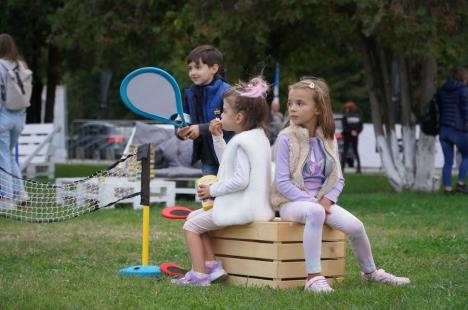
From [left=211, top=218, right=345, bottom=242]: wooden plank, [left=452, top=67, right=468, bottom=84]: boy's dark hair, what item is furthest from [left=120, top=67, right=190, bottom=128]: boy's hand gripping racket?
[left=452, top=67, right=468, bottom=84]: boy's dark hair

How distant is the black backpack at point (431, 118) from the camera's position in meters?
15.5

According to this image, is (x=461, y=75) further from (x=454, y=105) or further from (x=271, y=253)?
(x=271, y=253)

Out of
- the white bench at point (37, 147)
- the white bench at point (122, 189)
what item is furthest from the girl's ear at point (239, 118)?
the white bench at point (37, 147)

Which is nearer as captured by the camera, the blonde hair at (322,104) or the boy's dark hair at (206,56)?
the blonde hair at (322,104)

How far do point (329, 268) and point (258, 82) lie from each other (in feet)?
4.45

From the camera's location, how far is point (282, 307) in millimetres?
5258

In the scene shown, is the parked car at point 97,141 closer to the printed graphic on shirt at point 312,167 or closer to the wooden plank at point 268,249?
the wooden plank at point 268,249

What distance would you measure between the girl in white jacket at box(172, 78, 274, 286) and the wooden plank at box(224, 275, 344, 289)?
0.09 meters

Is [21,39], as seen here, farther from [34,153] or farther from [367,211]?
[367,211]

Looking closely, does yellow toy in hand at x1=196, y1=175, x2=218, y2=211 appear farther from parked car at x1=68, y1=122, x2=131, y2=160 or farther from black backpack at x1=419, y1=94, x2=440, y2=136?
parked car at x1=68, y1=122, x2=131, y2=160

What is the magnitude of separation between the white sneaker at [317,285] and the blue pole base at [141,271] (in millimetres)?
1256

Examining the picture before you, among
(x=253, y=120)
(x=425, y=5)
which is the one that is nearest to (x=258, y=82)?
(x=253, y=120)

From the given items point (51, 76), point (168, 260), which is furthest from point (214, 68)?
point (51, 76)

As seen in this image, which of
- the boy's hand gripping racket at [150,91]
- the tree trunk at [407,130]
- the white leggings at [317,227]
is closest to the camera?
the white leggings at [317,227]
